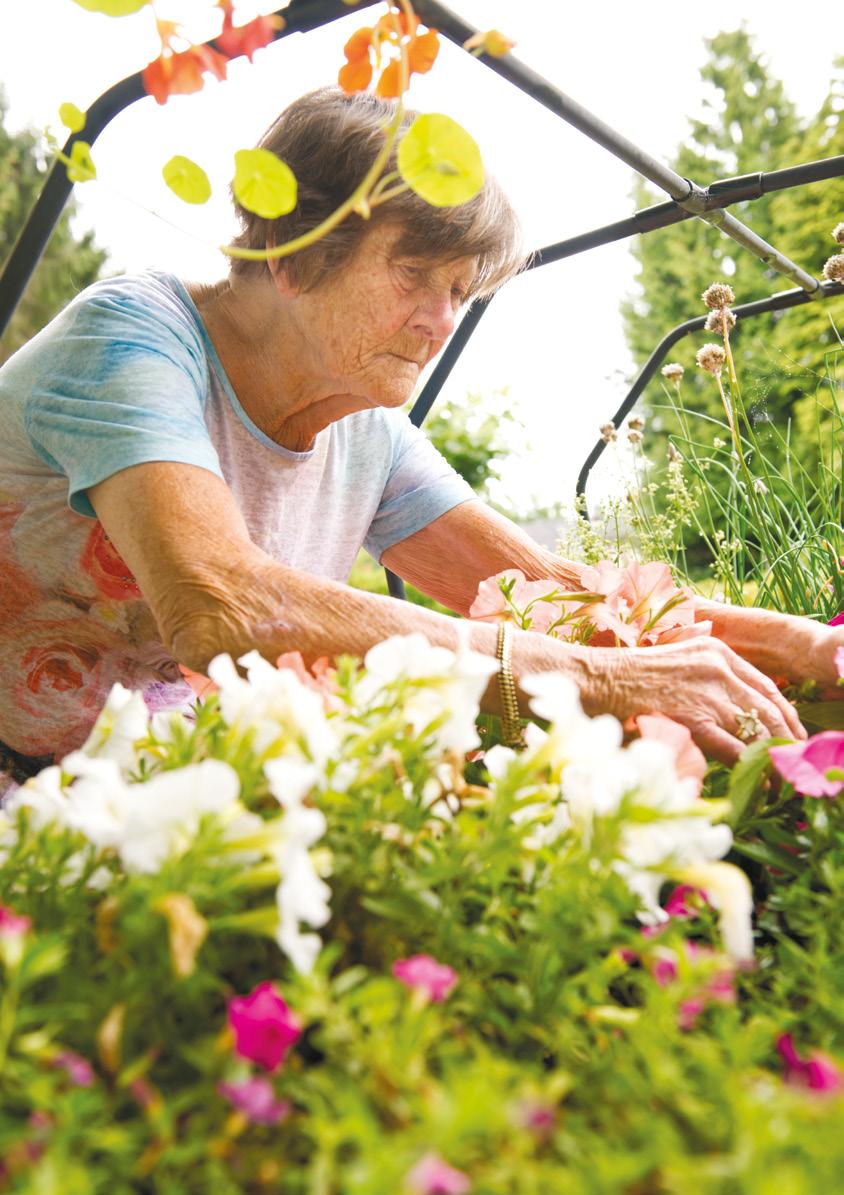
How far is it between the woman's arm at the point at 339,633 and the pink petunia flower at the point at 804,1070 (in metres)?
0.37

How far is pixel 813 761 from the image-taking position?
64 cm

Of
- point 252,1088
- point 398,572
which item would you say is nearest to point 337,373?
point 398,572

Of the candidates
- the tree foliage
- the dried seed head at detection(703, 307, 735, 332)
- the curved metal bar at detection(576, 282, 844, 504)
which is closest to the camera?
the dried seed head at detection(703, 307, 735, 332)

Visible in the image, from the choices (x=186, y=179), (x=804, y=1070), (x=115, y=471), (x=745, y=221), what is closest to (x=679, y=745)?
(x=804, y=1070)

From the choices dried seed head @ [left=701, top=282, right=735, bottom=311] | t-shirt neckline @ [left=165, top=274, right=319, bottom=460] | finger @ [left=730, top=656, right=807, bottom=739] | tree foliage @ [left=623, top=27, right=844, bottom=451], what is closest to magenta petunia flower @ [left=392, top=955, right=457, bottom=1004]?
finger @ [left=730, top=656, right=807, bottom=739]

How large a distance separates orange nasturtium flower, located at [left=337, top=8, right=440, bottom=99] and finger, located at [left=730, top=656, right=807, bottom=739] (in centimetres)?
61

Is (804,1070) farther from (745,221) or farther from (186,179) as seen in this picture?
(745,221)

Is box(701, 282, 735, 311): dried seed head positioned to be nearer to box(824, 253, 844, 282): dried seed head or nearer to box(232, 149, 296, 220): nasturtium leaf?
box(824, 253, 844, 282): dried seed head

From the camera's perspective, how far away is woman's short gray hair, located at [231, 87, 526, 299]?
1.43 m

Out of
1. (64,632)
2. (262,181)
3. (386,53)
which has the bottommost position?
(64,632)

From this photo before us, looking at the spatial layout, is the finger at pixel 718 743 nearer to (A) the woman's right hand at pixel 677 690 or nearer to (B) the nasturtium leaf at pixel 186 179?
(A) the woman's right hand at pixel 677 690

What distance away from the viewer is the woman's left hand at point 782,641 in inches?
41.4

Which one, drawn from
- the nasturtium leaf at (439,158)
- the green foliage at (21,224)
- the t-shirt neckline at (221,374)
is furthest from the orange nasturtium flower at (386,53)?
the green foliage at (21,224)

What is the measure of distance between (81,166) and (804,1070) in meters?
0.75
